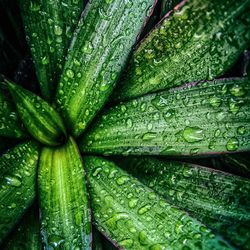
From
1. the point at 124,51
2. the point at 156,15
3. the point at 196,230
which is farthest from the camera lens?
the point at 156,15

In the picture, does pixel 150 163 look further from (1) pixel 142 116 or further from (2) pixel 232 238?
(2) pixel 232 238

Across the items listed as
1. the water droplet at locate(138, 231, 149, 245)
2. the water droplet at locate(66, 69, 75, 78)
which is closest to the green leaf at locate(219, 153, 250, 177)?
the water droplet at locate(138, 231, 149, 245)

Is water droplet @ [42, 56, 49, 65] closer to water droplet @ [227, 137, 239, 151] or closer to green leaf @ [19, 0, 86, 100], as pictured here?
green leaf @ [19, 0, 86, 100]

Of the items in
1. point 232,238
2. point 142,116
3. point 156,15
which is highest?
point 156,15

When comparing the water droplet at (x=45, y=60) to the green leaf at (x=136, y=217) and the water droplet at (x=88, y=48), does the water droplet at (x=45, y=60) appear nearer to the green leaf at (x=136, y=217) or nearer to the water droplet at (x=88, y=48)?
the water droplet at (x=88, y=48)

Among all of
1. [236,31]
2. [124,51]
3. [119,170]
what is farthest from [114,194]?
[236,31]

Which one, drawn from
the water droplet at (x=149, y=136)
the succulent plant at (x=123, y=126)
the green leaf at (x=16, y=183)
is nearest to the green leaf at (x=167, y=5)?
the succulent plant at (x=123, y=126)

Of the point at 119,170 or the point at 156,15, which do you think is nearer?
the point at 119,170
